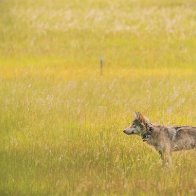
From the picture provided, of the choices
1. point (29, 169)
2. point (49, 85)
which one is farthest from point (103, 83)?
point (29, 169)

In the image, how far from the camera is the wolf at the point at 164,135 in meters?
11.4

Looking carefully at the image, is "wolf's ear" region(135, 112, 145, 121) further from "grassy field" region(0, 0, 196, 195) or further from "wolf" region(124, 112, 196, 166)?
"grassy field" region(0, 0, 196, 195)

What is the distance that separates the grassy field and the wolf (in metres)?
0.20

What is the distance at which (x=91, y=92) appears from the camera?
2053 cm

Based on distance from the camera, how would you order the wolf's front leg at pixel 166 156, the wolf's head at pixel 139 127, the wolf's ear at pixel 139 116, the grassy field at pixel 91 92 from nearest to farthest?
the grassy field at pixel 91 92, the wolf's front leg at pixel 166 156, the wolf's ear at pixel 139 116, the wolf's head at pixel 139 127

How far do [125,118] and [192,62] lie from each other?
1729cm

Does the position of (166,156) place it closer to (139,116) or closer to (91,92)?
(139,116)

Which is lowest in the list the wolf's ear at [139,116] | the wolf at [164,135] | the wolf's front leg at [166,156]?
→ the wolf's front leg at [166,156]

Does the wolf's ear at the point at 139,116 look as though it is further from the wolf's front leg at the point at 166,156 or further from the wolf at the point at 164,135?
the wolf's front leg at the point at 166,156

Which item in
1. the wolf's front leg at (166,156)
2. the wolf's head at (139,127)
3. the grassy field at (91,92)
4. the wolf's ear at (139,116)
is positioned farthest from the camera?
the wolf's head at (139,127)

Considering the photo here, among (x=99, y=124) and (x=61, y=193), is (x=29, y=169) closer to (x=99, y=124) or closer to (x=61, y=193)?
(x=61, y=193)

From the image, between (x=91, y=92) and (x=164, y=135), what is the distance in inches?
363

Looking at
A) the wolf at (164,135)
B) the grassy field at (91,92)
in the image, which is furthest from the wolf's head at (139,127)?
the grassy field at (91,92)

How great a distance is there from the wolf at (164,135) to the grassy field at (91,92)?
0.20 meters
